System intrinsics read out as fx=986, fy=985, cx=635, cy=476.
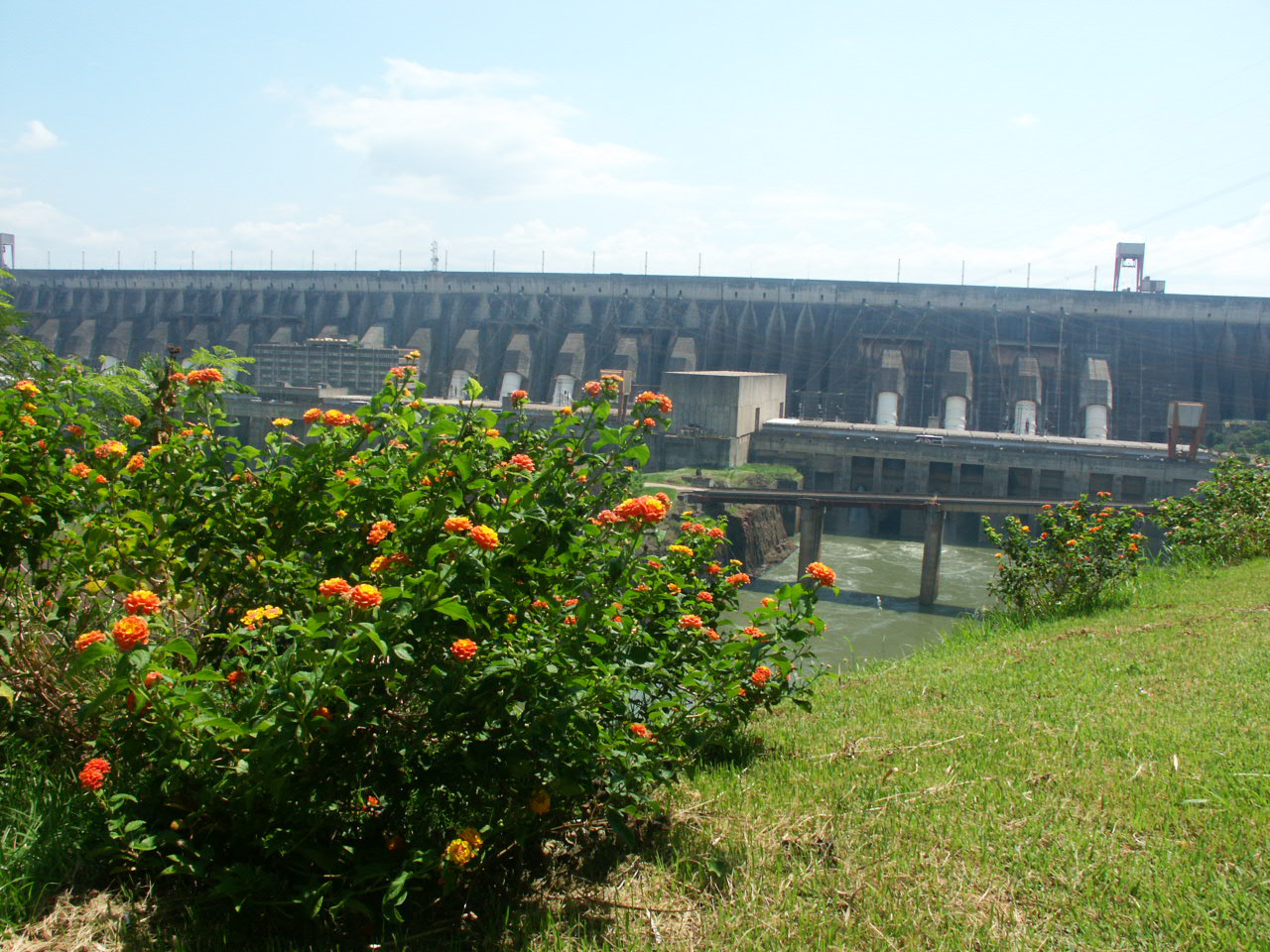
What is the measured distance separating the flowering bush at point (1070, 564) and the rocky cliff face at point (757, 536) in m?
9.59

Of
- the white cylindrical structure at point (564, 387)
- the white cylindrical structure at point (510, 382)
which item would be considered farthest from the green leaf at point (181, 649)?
the white cylindrical structure at point (510, 382)

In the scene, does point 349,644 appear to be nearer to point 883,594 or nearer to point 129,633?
point 129,633

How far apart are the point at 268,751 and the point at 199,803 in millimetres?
458

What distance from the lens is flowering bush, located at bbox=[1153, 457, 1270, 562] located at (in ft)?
33.2

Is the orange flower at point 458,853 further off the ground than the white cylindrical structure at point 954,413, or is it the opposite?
Answer: the white cylindrical structure at point 954,413

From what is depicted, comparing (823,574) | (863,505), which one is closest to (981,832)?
(823,574)

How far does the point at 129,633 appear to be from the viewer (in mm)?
2160

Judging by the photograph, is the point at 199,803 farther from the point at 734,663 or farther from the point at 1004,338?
the point at 1004,338

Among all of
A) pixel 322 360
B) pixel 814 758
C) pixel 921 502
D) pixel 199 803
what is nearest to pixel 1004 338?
A: pixel 921 502

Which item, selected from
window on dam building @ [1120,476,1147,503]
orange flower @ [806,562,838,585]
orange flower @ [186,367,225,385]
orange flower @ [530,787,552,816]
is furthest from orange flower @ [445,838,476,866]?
window on dam building @ [1120,476,1147,503]

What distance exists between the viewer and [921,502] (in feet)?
64.1

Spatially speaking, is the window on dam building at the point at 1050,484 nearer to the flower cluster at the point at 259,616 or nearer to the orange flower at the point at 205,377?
the orange flower at the point at 205,377

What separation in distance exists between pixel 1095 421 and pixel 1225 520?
2000 cm

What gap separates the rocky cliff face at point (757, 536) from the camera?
19.8m
